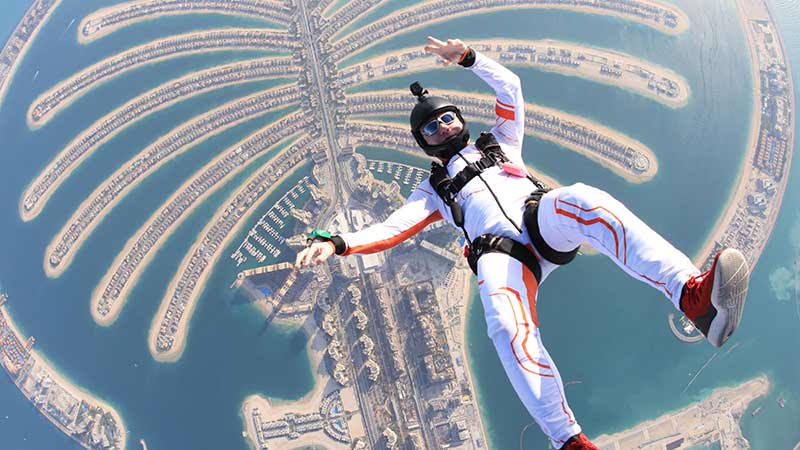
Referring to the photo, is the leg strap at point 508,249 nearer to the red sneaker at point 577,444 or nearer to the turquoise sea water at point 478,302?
the red sneaker at point 577,444

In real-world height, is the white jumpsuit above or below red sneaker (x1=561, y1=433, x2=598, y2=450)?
above

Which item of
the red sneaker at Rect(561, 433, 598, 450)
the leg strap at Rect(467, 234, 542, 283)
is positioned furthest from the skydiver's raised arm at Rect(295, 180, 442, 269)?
the red sneaker at Rect(561, 433, 598, 450)

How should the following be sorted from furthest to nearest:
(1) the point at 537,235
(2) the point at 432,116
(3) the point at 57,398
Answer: (3) the point at 57,398 → (2) the point at 432,116 → (1) the point at 537,235

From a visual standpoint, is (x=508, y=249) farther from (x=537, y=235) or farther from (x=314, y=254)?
(x=314, y=254)

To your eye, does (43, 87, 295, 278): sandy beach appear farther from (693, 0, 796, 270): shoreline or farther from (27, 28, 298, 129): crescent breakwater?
(693, 0, 796, 270): shoreline

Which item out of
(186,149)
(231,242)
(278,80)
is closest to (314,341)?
(231,242)

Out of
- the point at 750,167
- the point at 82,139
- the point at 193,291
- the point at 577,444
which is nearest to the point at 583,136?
the point at 750,167

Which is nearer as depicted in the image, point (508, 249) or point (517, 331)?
point (517, 331)
